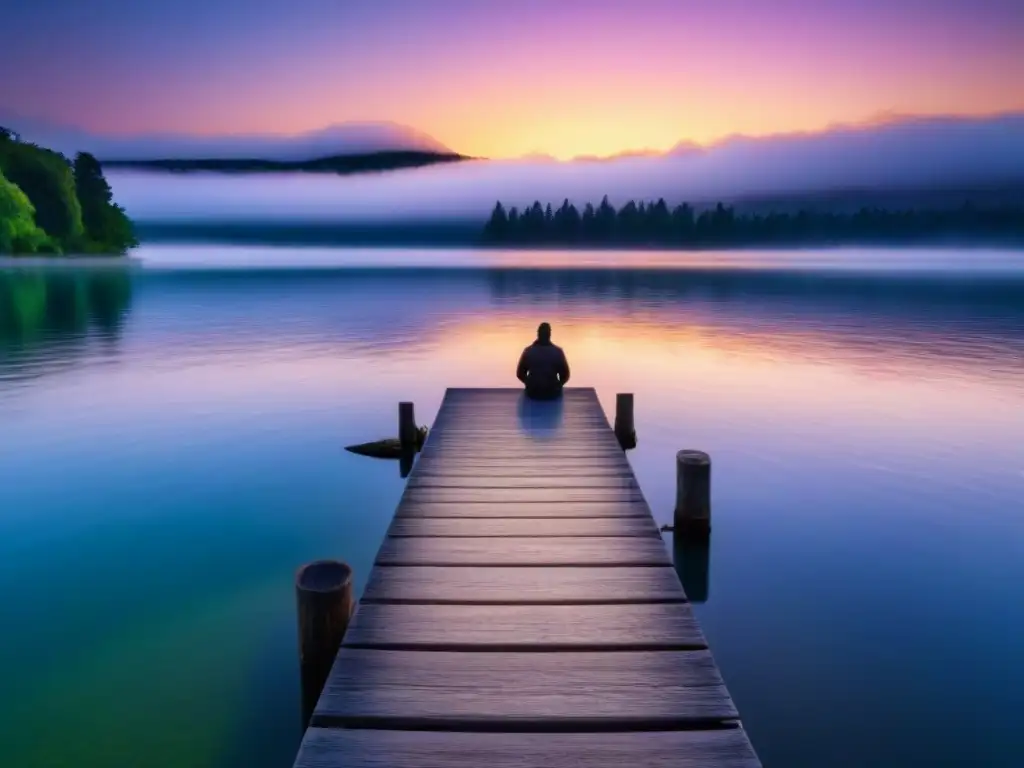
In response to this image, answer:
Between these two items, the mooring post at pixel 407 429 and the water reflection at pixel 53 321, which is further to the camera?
the water reflection at pixel 53 321

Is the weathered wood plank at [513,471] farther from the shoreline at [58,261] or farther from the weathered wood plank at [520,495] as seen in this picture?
the shoreline at [58,261]

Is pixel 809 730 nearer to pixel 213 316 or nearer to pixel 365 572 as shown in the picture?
Answer: pixel 365 572

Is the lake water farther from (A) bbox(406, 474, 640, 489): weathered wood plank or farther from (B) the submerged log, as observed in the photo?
(A) bbox(406, 474, 640, 489): weathered wood plank

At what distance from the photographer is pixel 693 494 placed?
10961 millimetres

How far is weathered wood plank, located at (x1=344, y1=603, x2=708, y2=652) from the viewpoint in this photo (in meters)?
5.18

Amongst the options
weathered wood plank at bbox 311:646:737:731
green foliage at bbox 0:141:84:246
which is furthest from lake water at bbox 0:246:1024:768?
green foliage at bbox 0:141:84:246

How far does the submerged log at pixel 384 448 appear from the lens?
16.3 metres

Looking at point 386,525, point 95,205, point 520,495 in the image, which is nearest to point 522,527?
point 520,495

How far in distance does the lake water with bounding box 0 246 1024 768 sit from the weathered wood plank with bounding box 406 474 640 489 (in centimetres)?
227

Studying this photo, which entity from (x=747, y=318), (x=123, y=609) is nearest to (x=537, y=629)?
(x=123, y=609)

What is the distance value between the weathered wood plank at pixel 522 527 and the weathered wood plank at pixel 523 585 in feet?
2.92

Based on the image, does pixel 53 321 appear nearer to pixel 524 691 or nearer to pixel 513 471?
pixel 513 471

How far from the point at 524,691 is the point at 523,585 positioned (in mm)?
1585

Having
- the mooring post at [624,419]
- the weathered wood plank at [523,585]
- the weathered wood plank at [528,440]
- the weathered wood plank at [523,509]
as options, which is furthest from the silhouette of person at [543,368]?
the weathered wood plank at [523,585]
